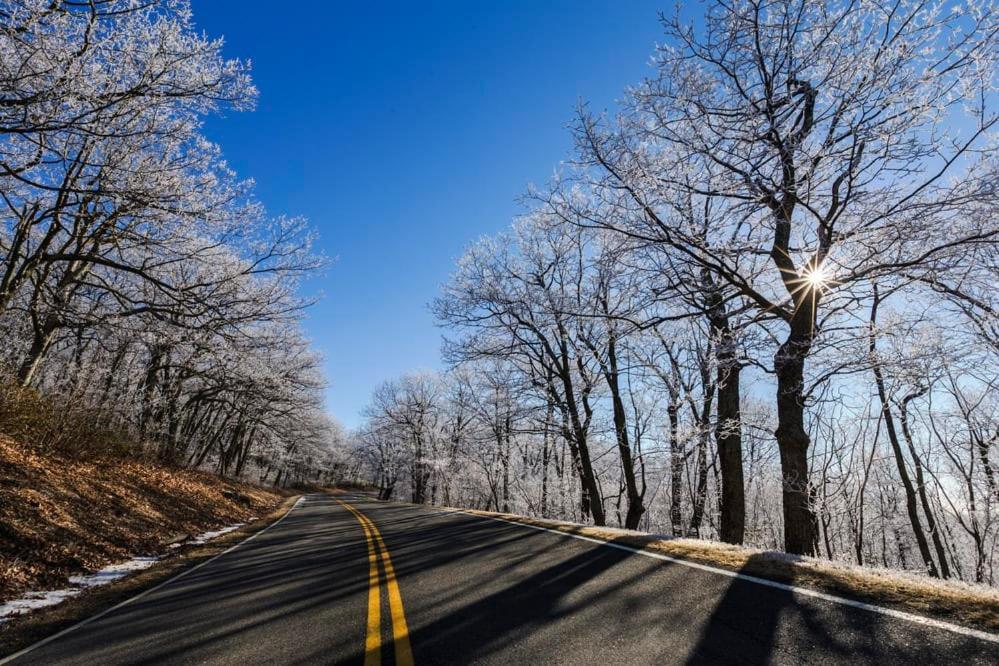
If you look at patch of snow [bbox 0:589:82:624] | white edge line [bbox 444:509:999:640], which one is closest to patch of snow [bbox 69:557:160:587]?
patch of snow [bbox 0:589:82:624]

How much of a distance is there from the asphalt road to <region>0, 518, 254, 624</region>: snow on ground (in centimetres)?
101

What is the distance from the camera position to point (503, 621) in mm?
4156

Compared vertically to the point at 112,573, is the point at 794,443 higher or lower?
higher

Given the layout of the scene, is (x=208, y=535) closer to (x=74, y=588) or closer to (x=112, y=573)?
(x=112, y=573)

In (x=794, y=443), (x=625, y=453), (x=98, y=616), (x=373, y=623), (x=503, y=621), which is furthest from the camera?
(x=625, y=453)

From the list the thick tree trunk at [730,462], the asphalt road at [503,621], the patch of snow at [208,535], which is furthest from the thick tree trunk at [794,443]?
the patch of snow at [208,535]

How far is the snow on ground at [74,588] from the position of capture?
5449 mm

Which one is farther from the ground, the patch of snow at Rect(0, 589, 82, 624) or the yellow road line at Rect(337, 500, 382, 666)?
the yellow road line at Rect(337, 500, 382, 666)

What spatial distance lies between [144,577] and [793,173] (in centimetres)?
1215

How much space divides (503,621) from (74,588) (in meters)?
6.67

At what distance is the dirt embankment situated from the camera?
6.76 metres

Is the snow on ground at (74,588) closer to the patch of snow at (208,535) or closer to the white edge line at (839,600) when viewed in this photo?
the patch of snow at (208,535)

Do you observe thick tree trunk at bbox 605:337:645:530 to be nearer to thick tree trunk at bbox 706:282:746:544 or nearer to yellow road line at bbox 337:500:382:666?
thick tree trunk at bbox 706:282:746:544

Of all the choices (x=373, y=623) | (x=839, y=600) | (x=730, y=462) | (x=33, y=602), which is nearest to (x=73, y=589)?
(x=33, y=602)
